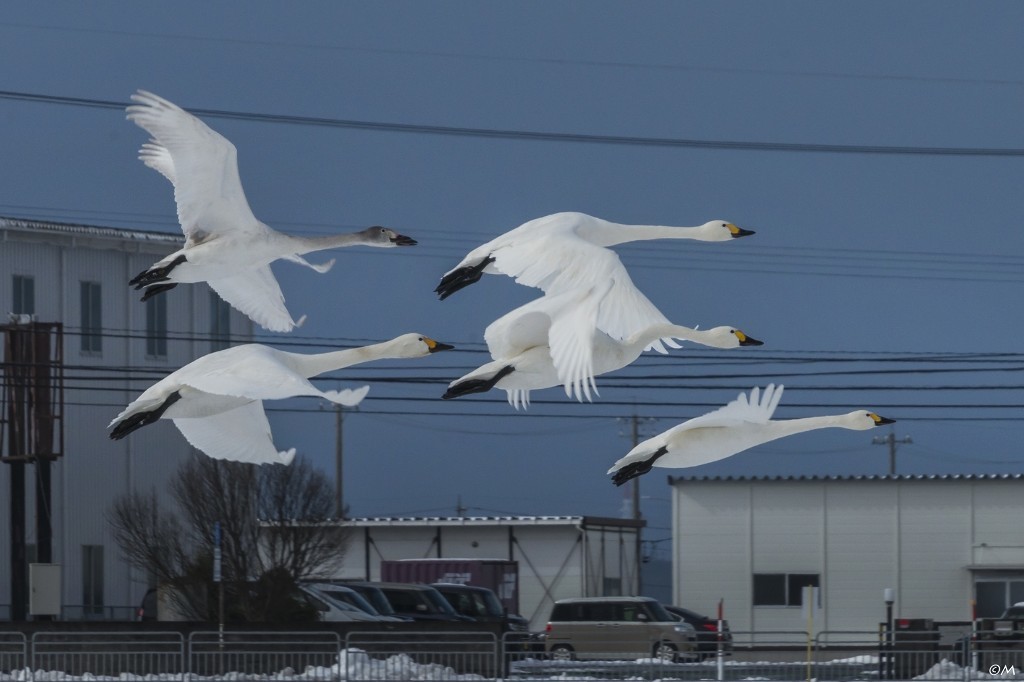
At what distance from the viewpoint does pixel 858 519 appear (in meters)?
47.3

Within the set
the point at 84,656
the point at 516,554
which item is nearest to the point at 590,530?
the point at 516,554

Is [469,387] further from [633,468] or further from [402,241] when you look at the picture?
[402,241]

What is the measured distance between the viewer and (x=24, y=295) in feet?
154

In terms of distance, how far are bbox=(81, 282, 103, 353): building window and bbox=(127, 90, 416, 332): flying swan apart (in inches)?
1221

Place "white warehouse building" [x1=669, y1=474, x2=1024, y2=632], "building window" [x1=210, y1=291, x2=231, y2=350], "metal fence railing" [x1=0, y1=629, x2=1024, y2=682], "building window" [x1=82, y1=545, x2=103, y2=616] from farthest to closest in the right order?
"building window" [x1=210, y1=291, x2=231, y2=350]
"building window" [x1=82, y1=545, x2=103, y2=616]
"white warehouse building" [x1=669, y1=474, x2=1024, y2=632]
"metal fence railing" [x1=0, y1=629, x2=1024, y2=682]

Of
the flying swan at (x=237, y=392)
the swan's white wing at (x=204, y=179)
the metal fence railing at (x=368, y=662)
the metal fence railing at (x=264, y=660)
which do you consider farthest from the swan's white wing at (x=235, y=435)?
the metal fence railing at (x=264, y=660)

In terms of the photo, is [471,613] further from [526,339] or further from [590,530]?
[526,339]

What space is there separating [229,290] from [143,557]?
22684 millimetres

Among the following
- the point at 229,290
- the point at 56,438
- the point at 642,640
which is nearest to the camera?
the point at 229,290

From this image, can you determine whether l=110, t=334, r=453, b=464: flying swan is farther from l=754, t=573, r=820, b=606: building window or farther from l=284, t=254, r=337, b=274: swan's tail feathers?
l=754, t=573, r=820, b=606: building window

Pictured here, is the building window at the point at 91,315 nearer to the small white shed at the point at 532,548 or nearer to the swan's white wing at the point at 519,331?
the small white shed at the point at 532,548

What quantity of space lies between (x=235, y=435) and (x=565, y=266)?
314 centimetres

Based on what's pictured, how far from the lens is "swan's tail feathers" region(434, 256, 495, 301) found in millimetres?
15898

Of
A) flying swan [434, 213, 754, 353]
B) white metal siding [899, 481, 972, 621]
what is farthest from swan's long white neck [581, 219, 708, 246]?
white metal siding [899, 481, 972, 621]
